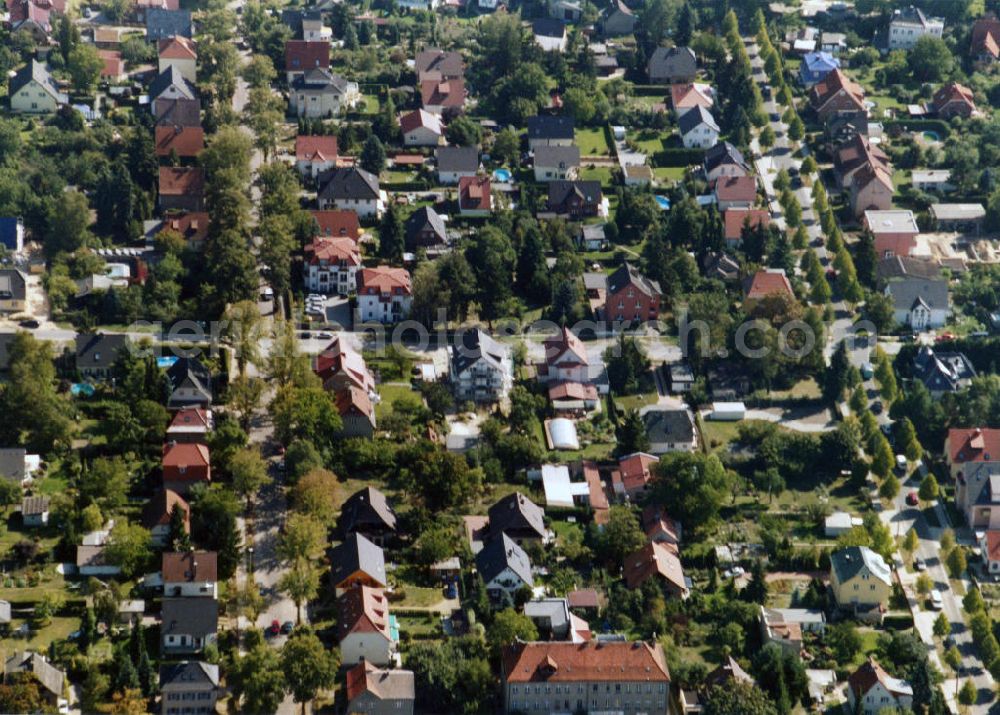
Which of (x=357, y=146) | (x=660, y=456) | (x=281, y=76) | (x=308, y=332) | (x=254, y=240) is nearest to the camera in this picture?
(x=660, y=456)

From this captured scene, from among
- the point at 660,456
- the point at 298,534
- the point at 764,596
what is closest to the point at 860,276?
the point at 660,456

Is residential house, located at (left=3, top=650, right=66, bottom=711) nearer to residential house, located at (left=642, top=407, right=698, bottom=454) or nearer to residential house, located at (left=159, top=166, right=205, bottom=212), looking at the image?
residential house, located at (left=642, top=407, right=698, bottom=454)

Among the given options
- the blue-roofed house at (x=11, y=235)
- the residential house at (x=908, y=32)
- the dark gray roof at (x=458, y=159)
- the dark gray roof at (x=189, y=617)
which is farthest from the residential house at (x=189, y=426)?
the residential house at (x=908, y=32)

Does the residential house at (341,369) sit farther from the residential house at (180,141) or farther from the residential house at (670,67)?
the residential house at (670,67)

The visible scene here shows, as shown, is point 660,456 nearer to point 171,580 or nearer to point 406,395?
point 406,395

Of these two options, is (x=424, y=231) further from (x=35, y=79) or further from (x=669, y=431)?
(x=35, y=79)

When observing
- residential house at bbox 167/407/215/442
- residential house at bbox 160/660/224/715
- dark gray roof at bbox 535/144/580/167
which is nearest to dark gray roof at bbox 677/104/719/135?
dark gray roof at bbox 535/144/580/167
